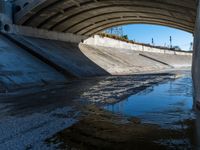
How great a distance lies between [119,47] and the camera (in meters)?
67.8

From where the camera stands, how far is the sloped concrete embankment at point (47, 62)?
25.4 m

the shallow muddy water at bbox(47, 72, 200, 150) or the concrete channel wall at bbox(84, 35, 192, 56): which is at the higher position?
the concrete channel wall at bbox(84, 35, 192, 56)

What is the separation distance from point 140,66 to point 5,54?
3508cm

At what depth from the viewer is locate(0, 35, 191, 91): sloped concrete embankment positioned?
25.4 meters

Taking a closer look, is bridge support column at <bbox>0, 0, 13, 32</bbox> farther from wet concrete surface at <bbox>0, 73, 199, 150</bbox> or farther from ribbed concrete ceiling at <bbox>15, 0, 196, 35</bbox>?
wet concrete surface at <bbox>0, 73, 199, 150</bbox>

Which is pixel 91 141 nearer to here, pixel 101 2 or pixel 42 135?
pixel 42 135

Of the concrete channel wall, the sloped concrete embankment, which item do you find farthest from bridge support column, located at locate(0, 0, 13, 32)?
the concrete channel wall

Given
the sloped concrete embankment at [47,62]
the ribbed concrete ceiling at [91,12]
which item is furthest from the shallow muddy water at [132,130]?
the ribbed concrete ceiling at [91,12]

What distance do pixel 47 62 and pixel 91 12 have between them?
11867mm

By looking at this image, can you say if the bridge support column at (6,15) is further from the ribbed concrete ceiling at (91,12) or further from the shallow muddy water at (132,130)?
the shallow muddy water at (132,130)

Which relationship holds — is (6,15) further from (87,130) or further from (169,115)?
(87,130)

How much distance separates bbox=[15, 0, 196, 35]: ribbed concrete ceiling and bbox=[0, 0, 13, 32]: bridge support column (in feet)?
2.75

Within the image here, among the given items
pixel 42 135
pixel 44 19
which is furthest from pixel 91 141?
pixel 44 19

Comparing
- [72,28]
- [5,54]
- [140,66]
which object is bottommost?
[140,66]
